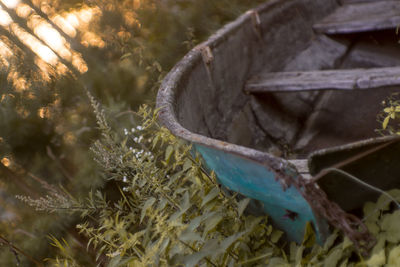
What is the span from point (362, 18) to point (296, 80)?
140 cm

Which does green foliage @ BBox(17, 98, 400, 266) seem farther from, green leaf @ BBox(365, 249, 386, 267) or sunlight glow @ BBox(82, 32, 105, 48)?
sunlight glow @ BBox(82, 32, 105, 48)

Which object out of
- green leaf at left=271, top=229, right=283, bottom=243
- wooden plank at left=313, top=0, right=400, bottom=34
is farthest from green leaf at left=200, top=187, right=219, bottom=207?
wooden plank at left=313, top=0, right=400, bottom=34

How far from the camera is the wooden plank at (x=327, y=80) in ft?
7.47

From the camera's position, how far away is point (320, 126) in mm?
2842

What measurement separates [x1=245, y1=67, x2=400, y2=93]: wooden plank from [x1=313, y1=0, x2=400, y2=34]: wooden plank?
95 cm

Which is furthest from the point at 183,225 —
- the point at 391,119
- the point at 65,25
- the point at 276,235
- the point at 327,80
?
the point at 65,25

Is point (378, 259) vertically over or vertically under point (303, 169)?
over

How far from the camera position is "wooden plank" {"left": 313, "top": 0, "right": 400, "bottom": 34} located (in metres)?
3.18

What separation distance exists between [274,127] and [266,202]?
1.36 meters

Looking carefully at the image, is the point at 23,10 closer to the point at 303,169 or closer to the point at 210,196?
the point at 210,196

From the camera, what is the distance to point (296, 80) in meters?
2.60

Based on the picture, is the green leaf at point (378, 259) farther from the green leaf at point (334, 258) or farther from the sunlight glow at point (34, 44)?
the sunlight glow at point (34, 44)

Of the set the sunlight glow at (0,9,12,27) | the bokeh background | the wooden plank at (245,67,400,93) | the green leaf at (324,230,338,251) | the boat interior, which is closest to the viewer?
the green leaf at (324,230,338,251)

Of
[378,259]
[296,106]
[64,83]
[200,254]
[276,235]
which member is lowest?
[296,106]
